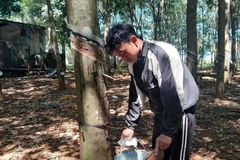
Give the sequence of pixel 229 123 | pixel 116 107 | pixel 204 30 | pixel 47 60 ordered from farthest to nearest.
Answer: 1. pixel 204 30
2. pixel 47 60
3. pixel 116 107
4. pixel 229 123

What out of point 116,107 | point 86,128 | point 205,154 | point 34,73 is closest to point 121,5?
point 34,73

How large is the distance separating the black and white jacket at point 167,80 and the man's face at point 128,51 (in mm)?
44

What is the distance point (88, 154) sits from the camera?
2648mm

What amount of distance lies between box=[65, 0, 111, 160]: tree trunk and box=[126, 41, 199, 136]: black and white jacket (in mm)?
403

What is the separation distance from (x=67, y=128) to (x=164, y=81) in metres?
3.33

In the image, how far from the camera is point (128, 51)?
2.22 m

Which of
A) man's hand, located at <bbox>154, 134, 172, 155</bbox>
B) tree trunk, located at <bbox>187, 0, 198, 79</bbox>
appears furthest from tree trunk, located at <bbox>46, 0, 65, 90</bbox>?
man's hand, located at <bbox>154, 134, 172, 155</bbox>

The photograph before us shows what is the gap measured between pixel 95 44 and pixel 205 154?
100 inches

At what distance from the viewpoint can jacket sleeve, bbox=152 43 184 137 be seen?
6.80 ft

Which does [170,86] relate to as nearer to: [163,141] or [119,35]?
[163,141]

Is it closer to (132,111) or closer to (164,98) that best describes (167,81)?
(164,98)

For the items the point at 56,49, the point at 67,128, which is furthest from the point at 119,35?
the point at 56,49

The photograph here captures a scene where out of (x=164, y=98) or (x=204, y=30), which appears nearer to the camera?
(x=164, y=98)

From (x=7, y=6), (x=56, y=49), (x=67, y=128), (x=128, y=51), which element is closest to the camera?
(x=128, y=51)
